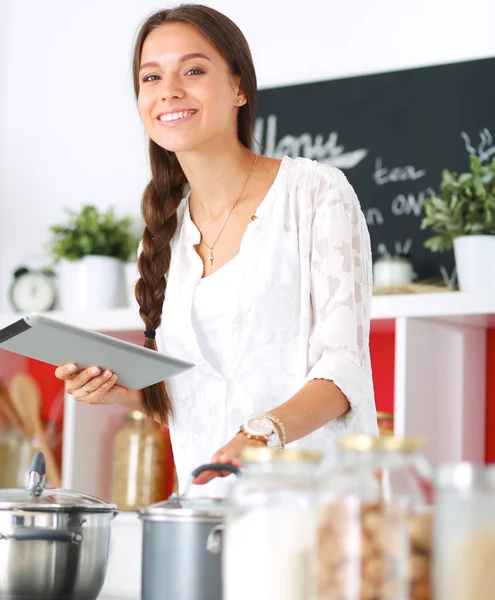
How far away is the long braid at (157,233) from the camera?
6.26 ft

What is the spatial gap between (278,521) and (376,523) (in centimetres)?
8

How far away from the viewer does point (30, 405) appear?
3.47 meters

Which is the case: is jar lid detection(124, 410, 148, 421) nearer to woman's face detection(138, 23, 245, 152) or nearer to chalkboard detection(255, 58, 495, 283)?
chalkboard detection(255, 58, 495, 283)

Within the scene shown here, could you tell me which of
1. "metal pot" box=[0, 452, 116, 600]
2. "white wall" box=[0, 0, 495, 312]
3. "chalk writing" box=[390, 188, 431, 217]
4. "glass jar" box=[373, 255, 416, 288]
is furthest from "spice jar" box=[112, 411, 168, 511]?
"metal pot" box=[0, 452, 116, 600]

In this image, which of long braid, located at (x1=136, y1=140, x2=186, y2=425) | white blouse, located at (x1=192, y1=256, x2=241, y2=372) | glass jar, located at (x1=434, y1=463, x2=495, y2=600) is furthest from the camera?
long braid, located at (x1=136, y1=140, x2=186, y2=425)

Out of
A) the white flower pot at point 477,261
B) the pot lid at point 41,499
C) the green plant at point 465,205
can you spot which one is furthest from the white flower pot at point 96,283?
the pot lid at point 41,499

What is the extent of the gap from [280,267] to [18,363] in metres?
2.06

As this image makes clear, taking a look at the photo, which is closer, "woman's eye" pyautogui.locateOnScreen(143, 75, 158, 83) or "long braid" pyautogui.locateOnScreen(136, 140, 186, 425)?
"woman's eye" pyautogui.locateOnScreen(143, 75, 158, 83)

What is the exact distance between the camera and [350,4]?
3115mm

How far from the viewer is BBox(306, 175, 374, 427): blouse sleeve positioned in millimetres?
1532

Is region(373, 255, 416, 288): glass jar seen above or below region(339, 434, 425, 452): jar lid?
above

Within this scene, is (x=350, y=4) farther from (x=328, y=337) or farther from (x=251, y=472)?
(x=251, y=472)

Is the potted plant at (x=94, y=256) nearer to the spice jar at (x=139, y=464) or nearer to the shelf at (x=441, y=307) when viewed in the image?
the spice jar at (x=139, y=464)

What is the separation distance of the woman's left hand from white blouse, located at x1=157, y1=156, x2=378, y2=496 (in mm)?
338
